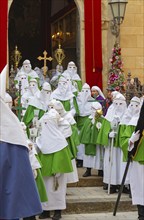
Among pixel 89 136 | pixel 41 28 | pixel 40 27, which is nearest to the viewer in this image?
pixel 89 136

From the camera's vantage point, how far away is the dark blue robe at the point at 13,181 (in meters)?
4.23

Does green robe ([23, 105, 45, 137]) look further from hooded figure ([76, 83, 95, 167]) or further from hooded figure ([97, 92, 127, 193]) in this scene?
hooded figure ([97, 92, 127, 193])

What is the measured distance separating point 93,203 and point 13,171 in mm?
5985

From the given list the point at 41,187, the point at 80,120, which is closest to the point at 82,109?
the point at 80,120

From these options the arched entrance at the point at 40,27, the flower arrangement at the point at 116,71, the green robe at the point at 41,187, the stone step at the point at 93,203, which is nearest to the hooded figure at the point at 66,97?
the flower arrangement at the point at 116,71

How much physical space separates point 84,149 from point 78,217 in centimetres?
254

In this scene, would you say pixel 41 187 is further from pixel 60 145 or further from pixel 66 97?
pixel 66 97

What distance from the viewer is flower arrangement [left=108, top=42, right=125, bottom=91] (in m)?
14.5

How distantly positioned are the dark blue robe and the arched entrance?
51.5 ft

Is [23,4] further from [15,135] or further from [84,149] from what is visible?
[15,135]

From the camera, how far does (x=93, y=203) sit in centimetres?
1006

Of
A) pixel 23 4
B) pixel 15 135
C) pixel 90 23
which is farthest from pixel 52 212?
pixel 23 4

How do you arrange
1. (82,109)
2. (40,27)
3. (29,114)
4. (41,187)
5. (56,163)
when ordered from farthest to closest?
1. (40,27)
2. (82,109)
3. (29,114)
4. (56,163)
5. (41,187)

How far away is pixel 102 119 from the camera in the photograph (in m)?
11.3
